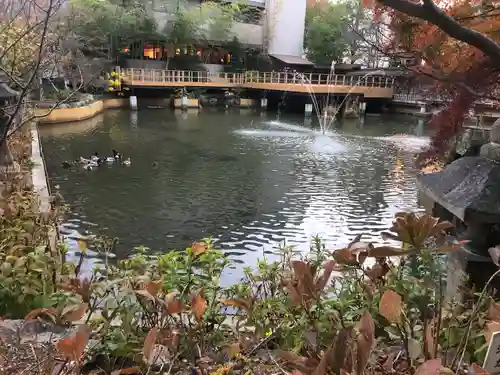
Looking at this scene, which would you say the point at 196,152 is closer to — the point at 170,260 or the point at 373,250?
the point at 170,260

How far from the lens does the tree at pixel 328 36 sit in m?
32.8

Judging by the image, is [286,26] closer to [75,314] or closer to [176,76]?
[176,76]

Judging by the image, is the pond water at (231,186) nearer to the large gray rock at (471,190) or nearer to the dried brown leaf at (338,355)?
the large gray rock at (471,190)

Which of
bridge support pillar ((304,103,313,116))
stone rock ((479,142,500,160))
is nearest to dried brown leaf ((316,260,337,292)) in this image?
stone rock ((479,142,500,160))

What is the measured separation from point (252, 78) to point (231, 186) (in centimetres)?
2177

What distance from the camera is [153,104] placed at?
2803 cm

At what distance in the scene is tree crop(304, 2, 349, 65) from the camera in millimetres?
32844

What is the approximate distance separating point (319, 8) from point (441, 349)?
123 feet

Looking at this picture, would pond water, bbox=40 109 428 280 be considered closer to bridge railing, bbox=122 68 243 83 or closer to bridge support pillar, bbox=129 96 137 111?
bridge support pillar, bbox=129 96 137 111

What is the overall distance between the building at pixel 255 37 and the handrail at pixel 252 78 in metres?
3.34

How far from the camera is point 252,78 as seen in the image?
30.4 m

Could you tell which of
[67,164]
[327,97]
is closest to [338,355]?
[67,164]

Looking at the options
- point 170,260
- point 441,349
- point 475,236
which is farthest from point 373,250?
point 170,260

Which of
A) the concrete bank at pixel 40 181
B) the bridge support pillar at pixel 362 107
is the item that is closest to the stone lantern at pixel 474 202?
the concrete bank at pixel 40 181
